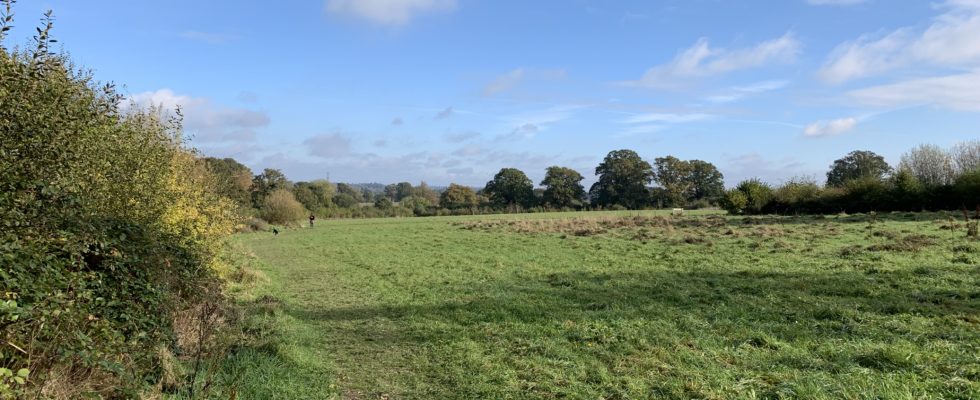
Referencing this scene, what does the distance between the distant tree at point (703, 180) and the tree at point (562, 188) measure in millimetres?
19375

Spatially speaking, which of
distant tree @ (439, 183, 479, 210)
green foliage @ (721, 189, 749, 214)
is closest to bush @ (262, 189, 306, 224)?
distant tree @ (439, 183, 479, 210)

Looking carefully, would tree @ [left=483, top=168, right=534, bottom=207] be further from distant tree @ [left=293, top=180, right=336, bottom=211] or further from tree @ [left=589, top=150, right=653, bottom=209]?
distant tree @ [left=293, top=180, right=336, bottom=211]

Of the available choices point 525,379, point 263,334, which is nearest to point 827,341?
point 525,379

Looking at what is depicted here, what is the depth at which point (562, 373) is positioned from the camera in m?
6.46

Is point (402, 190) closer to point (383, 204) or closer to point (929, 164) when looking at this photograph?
point (383, 204)

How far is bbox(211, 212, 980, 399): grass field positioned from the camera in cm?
593

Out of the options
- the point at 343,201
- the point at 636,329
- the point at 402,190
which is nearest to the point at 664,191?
the point at 343,201

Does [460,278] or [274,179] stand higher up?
[274,179]

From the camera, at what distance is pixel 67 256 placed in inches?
193

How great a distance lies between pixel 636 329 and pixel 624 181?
85.3 meters

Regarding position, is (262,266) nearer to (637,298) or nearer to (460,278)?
(460,278)

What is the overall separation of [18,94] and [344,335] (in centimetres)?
594

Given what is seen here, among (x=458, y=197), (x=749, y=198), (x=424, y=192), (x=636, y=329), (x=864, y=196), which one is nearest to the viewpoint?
(x=636, y=329)

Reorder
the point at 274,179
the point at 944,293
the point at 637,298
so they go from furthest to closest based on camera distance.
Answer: the point at 274,179
the point at 637,298
the point at 944,293
